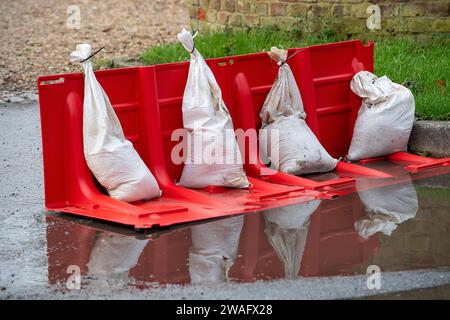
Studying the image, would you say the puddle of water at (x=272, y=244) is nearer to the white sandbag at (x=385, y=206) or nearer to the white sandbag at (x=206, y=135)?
the white sandbag at (x=385, y=206)

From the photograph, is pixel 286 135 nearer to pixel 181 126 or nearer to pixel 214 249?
pixel 181 126

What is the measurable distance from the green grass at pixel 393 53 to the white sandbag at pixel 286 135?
3.70 feet

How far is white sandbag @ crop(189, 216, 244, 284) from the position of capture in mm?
5367

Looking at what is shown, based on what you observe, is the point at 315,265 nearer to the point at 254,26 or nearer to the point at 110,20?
the point at 254,26

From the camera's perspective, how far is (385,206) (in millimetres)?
6578

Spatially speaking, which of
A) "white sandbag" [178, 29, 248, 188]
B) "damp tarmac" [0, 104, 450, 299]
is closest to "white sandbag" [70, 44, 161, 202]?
"damp tarmac" [0, 104, 450, 299]

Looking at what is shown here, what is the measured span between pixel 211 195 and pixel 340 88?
62.7 inches

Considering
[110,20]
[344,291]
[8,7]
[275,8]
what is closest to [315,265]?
[344,291]

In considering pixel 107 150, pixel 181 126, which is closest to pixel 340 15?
pixel 181 126

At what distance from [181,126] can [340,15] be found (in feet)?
12.1

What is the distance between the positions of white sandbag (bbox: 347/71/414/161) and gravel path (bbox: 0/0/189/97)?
4322 mm

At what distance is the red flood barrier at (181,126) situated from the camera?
21.4ft

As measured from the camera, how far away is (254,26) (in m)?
10.8

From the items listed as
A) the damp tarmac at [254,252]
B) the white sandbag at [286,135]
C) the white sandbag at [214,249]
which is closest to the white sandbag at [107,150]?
the damp tarmac at [254,252]
